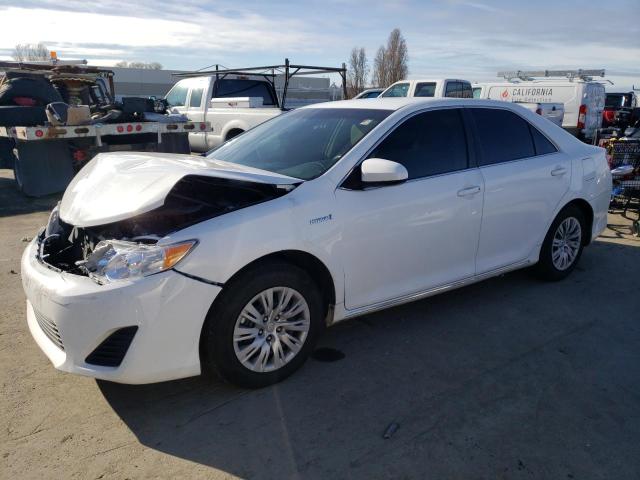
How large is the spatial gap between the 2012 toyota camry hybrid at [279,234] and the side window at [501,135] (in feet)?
0.05

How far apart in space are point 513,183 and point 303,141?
174 centimetres

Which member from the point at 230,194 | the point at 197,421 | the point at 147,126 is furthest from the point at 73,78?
the point at 197,421

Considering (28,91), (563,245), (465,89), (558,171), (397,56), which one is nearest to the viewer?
(558,171)

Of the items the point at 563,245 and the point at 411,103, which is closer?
the point at 411,103

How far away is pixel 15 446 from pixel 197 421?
90 centimetres

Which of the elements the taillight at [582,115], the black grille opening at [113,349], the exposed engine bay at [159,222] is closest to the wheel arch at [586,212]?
the exposed engine bay at [159,222]

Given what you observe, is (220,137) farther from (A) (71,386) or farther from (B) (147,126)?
(A) (71,386)

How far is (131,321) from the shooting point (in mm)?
2666

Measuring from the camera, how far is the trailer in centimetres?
865

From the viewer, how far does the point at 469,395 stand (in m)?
3.16

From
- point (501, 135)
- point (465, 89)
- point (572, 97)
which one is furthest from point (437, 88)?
point (501, 135)

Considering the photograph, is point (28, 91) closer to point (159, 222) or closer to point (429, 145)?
point (159, 222)

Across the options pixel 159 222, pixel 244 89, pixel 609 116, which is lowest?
pixel 159 222

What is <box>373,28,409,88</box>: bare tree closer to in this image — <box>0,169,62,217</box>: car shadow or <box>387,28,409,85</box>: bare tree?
<box>387,28,409,85</box>: bare tree
